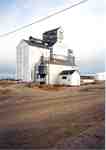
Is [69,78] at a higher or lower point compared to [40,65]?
lower

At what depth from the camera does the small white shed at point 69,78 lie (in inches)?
1133

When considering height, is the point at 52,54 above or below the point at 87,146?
above

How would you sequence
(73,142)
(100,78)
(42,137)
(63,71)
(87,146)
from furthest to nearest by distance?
(100,78) < (63,71) < (42,137) < (73,142) < (87,146)

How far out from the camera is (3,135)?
4.71m

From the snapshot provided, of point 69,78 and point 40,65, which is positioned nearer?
point 69,78

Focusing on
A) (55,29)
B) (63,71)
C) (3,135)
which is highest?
(55,29)

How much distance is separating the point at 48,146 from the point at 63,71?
2734 centimetres

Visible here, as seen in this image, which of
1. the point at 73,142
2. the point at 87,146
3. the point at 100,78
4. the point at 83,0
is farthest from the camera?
the point at 100,78

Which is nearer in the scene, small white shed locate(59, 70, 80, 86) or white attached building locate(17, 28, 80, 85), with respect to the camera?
white attached building locate(17, 28, 80, 85)

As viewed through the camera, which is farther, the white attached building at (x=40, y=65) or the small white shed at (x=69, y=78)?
the small white shed at (x=69, y=78)

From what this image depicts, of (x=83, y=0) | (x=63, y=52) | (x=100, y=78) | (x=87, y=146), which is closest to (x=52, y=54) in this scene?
(x=63, y=52)

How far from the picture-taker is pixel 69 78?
2886 cm

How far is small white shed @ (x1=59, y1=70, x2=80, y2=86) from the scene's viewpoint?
2877 cm

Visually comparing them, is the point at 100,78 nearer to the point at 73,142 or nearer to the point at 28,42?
the point at 28,42
